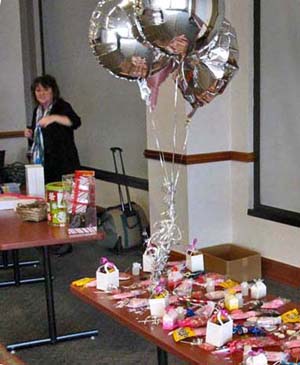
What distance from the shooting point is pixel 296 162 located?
4.36 m

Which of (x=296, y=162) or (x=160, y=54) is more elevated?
(x=160, y=54)

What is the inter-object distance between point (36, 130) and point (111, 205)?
155 cm

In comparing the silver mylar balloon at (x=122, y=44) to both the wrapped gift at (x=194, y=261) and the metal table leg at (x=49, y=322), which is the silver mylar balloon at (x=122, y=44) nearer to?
the wrapped gift at (x=194, y=261)

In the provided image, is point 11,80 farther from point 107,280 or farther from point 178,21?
point 178,21

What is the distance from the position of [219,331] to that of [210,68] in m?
1.07

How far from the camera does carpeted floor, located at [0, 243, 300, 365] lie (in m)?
3.45

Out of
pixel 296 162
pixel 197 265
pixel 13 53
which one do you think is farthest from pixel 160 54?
pixel 13 53

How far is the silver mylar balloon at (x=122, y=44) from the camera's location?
2502 mm

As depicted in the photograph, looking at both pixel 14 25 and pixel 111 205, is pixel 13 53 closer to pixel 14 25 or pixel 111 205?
pixel 14 25

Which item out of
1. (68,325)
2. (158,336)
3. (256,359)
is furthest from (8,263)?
(256,359)

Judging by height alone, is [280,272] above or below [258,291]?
below

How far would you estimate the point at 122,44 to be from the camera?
8.24ft

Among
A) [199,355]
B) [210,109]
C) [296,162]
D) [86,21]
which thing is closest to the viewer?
[199,355]

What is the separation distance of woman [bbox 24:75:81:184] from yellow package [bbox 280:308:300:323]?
3106mm
